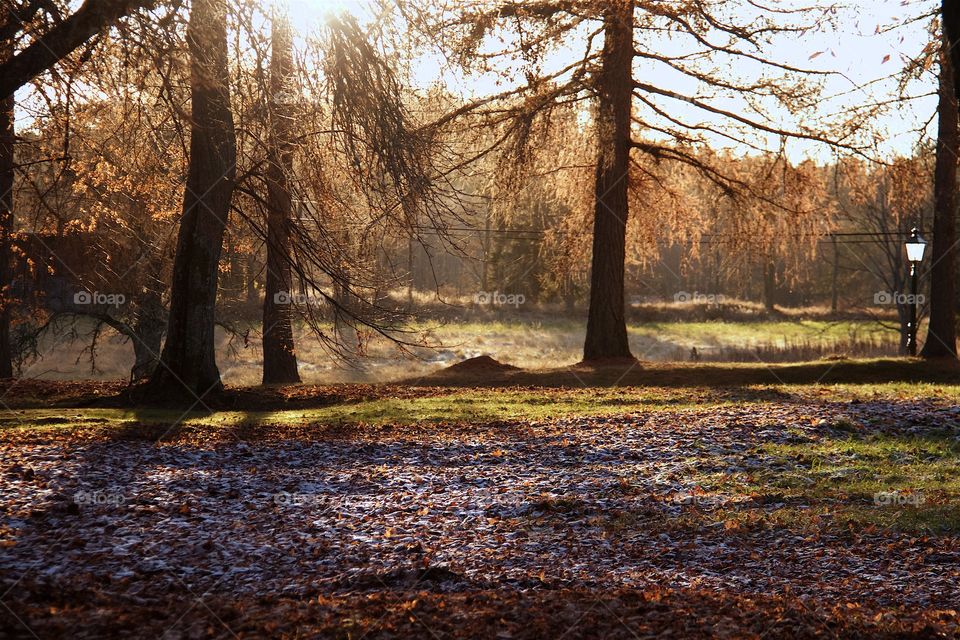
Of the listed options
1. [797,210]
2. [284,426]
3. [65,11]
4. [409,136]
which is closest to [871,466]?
[409,136]

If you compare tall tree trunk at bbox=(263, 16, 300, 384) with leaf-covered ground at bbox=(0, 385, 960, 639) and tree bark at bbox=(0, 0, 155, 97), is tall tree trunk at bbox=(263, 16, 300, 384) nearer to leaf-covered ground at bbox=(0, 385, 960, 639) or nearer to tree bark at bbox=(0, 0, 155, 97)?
tree bark at bbox=(0, 0, 155, 97)

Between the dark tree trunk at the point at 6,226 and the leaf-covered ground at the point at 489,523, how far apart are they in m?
4.85

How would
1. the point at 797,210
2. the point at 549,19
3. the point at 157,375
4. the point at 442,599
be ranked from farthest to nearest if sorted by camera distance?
the point at 797,210 → the point at 549,19 → the point at 157,375 → the point at 442,599

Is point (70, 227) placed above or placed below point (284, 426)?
above

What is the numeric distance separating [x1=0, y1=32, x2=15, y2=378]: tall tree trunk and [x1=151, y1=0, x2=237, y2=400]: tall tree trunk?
9.53 ft

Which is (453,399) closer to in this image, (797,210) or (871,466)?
(871,466)

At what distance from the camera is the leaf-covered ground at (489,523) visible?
5289 mm

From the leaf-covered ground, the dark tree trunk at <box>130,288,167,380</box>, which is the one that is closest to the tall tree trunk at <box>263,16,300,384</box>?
the dark tree trunk at <box>130,288,167,380</box>

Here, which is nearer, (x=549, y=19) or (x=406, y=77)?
(x=406, y=77)

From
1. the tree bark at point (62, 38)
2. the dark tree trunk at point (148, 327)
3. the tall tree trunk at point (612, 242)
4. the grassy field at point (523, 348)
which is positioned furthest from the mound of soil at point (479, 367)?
the tree bark at point (62, 38)

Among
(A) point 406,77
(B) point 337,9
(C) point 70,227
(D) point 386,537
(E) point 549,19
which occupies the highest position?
(E) point 549,19

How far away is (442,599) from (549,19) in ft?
49.2

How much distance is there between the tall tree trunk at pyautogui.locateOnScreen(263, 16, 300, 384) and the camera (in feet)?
34.4

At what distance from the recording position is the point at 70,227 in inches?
618
